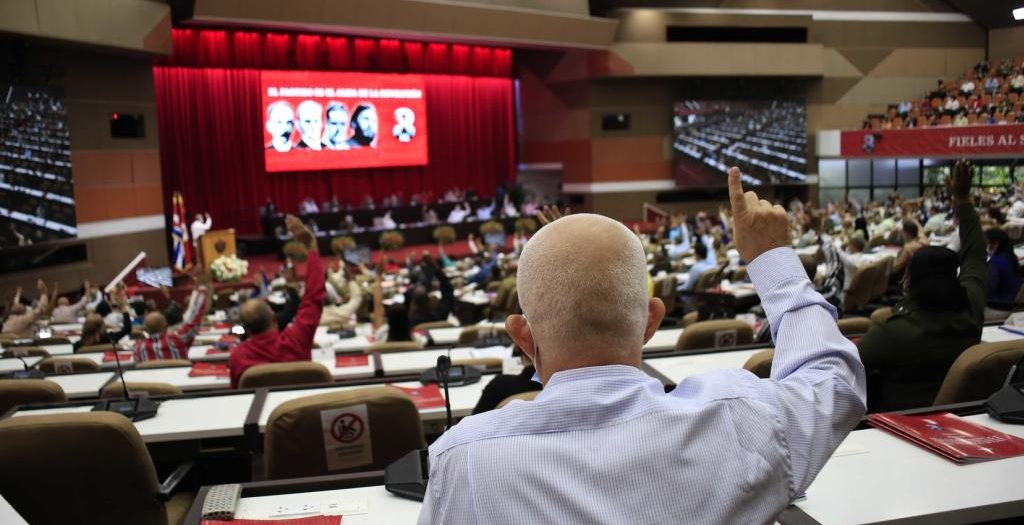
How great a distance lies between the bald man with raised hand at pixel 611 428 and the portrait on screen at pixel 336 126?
59.6ft

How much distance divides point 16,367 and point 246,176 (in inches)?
528

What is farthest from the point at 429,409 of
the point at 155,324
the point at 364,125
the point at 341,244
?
the point at 364,125

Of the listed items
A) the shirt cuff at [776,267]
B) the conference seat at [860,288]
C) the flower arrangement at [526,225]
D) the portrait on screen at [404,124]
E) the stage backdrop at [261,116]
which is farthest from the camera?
the portrait on screen at [404,124]

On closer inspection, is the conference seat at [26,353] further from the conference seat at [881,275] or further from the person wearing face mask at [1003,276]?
the conference seat at [881,275]

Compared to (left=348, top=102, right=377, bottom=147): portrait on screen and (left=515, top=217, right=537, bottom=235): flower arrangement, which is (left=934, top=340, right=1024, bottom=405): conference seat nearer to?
(left=515, top=217, right=537, bottom=235): flower arrangement

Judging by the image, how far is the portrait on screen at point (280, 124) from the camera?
1819 centimetres

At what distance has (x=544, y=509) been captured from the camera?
3.85 ft

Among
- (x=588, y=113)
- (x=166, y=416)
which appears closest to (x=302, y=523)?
(x=166, y=416)

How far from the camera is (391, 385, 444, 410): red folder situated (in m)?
3.56

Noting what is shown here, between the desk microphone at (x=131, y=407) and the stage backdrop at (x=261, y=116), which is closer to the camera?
the desk microphone at (x=131, y=407)

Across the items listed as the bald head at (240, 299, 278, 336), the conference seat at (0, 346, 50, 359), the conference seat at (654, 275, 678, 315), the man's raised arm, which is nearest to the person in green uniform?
the man's raised arm

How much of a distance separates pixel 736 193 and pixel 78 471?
7.21 feet

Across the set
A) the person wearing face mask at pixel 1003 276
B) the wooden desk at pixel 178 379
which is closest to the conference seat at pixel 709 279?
the person wearing face mask at pixel 1003 276

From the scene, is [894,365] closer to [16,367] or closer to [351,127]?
[16,367]
